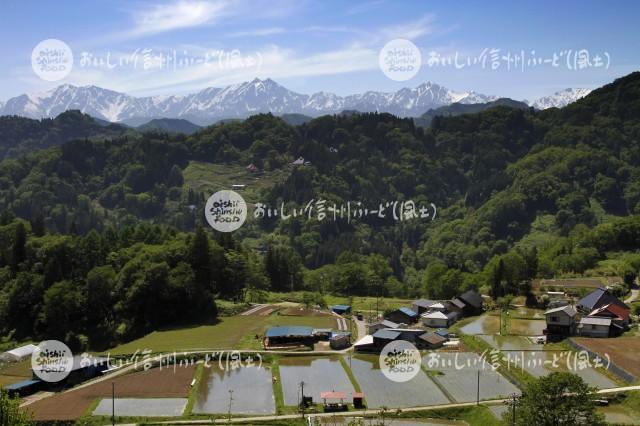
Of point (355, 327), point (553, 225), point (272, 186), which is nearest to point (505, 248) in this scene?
point (553, 225)

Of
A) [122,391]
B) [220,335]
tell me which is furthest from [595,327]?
[122,391]

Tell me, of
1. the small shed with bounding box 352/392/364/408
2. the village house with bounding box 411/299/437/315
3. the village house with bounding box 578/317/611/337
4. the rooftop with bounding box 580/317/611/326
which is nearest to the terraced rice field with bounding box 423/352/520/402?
the small shed with bounding box 352/392/364/408

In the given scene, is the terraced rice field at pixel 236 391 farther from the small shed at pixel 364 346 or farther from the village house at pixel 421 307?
the village house at pixel 421 307

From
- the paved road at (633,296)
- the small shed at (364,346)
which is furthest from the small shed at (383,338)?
the paved road at (633,296)

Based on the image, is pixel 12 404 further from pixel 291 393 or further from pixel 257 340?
pixel 257 340

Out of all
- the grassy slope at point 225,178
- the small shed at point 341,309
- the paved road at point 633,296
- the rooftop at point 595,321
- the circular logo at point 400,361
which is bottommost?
the small shed at point 341,309

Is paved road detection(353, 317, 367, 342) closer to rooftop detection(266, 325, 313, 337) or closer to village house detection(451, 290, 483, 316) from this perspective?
rooftop detection(266, 325, 313, 337)

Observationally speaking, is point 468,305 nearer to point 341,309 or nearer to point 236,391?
point 341,309

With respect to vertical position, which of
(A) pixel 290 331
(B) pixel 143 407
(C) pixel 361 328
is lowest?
(C) pixel 361 328
